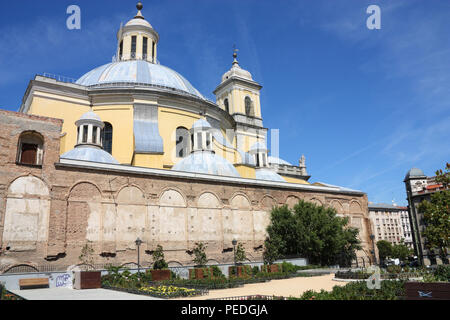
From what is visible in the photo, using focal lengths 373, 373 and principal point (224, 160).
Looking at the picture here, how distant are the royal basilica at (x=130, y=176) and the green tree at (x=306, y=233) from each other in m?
1.05

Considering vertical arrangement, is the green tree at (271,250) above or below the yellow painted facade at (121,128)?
below

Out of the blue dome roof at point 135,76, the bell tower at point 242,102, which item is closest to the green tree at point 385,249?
the bell tower at point 242,102

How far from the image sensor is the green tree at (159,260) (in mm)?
19906

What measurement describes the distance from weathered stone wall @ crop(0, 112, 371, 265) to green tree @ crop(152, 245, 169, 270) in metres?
0.52

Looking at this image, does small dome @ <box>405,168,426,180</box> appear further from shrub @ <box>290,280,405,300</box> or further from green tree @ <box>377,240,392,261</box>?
shrub @ <box>290,280,405,300</box>

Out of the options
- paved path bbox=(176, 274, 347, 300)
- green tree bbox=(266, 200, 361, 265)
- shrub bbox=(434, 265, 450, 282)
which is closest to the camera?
shrub bbox=(434, 265, 450, 282)

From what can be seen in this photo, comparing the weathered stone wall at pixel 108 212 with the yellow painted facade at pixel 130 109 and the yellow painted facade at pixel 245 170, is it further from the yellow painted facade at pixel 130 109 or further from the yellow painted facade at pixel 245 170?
the yellow painted facade at pixel 245 170

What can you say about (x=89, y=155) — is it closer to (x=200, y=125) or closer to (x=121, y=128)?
(x=121, y=128)

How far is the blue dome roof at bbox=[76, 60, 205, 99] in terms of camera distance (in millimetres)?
30484

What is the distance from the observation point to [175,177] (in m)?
22.6

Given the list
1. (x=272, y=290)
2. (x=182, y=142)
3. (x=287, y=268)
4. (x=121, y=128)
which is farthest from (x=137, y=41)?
(x=272, y=290)

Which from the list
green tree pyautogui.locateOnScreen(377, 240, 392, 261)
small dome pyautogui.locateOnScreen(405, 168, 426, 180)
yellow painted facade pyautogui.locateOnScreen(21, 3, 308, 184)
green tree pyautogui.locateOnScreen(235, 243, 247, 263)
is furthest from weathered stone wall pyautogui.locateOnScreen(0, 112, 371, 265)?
green tree pyautogui.locateOnScreen(377, 240, 392, 261)

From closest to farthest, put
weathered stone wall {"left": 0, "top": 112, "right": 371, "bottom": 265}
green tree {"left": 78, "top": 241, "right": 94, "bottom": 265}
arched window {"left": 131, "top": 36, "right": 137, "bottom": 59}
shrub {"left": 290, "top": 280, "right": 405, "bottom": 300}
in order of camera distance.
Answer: shrub {"left": 290, "top": 280, "right": 405, "bottom": 300} < weathered stone wall {"left": 0, "top": 112, "right": 371, "bottom": 265} < green tree {"left": 78, "top": 241, "right": 94, "bottom": 265} < arched window {"left": 131, "top": 36, "right": 137, "bottom": 59}

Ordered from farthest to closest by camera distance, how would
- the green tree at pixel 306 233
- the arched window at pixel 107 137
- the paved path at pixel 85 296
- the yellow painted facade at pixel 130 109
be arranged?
the arched window at pixel 107 137 → the yellow painted facade at pixel 130 109 → the green tree at pixel 306 233 → the paved path at pixel 85 296
